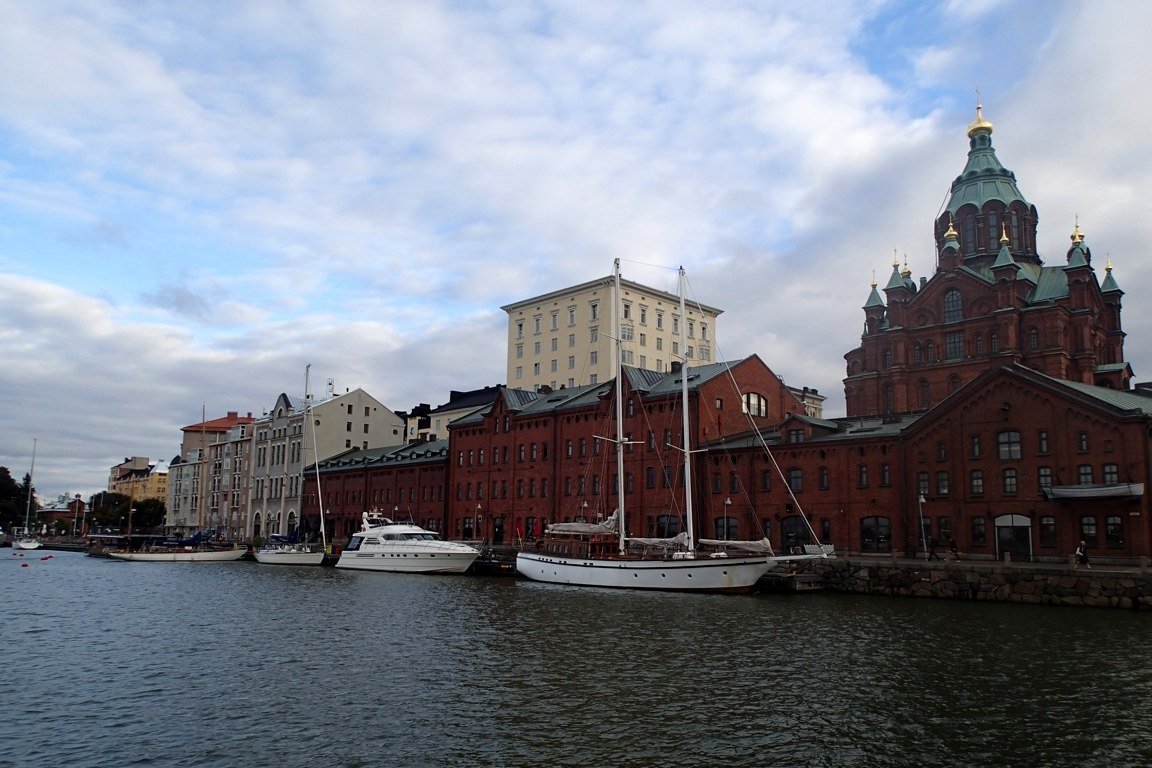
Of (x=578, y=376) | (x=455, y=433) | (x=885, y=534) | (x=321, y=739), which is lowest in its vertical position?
(x=321, y=739)

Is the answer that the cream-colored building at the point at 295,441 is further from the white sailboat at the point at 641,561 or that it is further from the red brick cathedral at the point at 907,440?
the white sailboat at the point at 641,561

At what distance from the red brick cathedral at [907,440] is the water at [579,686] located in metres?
12.4

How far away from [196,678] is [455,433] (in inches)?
2775

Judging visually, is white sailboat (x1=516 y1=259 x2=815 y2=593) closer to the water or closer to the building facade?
the water

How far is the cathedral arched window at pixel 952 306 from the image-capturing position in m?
84.7

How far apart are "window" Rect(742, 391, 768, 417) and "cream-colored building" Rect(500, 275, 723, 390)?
91.4ft

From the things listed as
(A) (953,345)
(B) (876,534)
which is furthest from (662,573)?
(A) (953,345)

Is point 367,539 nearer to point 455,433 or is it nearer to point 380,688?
point 455,433

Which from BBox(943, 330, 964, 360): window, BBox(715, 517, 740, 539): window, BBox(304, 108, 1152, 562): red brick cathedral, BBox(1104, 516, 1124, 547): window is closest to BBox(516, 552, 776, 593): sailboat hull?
BBox(304, 108, 1152, 562): red brick cathedral

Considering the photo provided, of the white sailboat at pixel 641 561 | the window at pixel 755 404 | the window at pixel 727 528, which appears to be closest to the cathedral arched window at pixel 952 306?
the window at pixel 755 404

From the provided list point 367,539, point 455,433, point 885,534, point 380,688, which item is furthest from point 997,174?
point 380,688

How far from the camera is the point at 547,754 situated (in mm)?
20031

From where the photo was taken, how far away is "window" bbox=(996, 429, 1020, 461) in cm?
5659

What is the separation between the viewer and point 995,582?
157 feet
